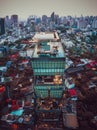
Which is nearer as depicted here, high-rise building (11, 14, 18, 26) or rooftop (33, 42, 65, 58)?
rooftop (33, 42, 65, 58)

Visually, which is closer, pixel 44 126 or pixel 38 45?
pixel 44 126

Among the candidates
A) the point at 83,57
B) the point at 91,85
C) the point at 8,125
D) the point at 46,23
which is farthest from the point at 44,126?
the point at 46,23

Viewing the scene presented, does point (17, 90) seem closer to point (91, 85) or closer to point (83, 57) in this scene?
point (91, 85)

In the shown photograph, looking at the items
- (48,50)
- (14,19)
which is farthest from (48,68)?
(14,19)

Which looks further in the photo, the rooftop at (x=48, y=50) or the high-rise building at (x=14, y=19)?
the high-rise building at (x=14, y=19)

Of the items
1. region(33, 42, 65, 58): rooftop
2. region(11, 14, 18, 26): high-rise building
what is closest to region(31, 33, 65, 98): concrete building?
region(33, 42, 65, 58): rooftop

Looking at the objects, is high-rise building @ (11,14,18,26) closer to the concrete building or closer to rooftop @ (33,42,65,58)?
rooftop @ (33,42,65,58)

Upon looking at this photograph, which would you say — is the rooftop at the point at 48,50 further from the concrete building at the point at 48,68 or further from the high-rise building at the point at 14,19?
the high-rise building at the point at 14,19

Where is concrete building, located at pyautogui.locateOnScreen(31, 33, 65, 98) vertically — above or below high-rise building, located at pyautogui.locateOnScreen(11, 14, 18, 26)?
below

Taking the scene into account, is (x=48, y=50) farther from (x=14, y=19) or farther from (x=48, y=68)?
(x=14, y=19)

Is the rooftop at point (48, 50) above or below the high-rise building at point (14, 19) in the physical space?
below

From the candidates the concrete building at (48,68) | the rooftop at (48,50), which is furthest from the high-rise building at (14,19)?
the concrete building at (48,68)
